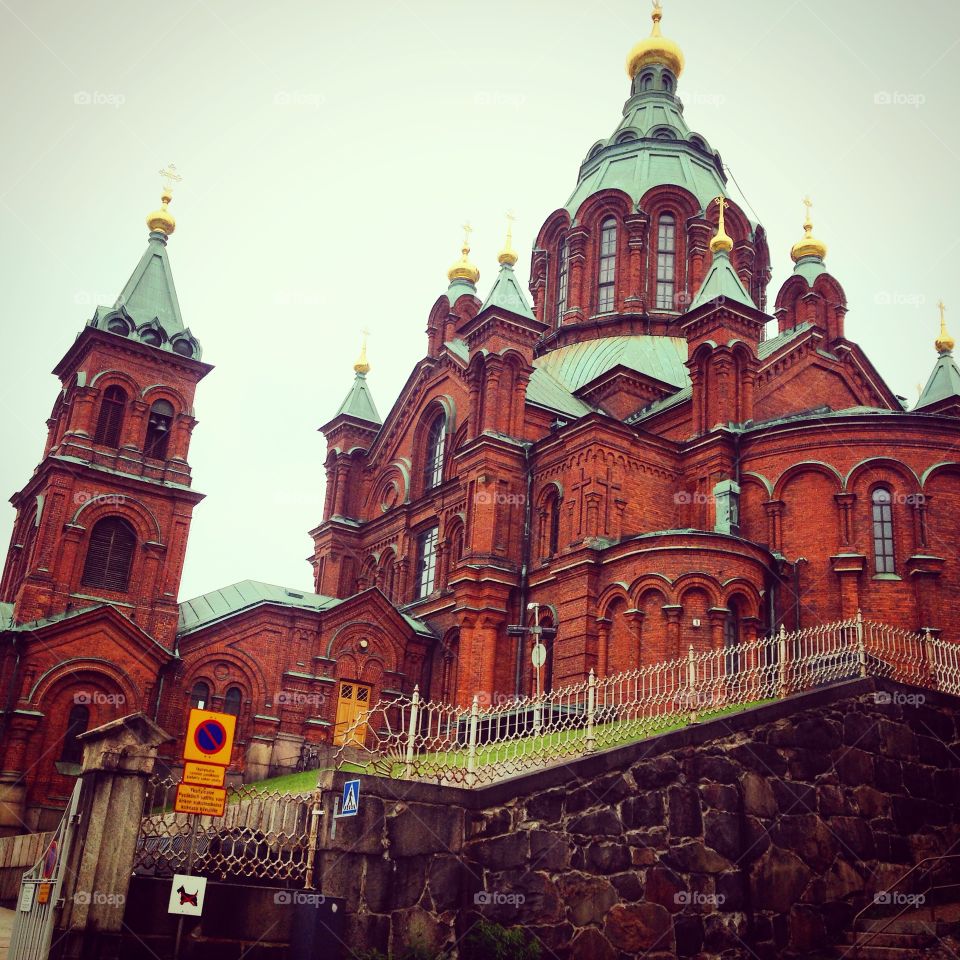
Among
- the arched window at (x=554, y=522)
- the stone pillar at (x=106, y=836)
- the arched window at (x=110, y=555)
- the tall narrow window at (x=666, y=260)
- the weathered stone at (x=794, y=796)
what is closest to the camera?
the stone pillar at (x=106, y=836)

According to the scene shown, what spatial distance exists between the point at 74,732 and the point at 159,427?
933 cm

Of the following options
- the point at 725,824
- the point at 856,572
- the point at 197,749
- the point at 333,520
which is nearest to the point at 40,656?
the point at 333,520

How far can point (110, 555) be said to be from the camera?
29203mm

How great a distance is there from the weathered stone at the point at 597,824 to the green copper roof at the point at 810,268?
28522 millimetres

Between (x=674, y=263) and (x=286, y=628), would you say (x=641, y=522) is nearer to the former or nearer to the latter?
(x=286, y=628)

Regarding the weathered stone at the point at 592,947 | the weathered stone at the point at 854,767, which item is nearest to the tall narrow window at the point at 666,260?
the weathered stone at the point at 854,767

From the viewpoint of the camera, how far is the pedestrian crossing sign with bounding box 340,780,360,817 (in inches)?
493

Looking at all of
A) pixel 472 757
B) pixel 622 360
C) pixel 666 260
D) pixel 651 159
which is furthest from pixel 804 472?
pixel 651 159

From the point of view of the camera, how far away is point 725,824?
49.0ft

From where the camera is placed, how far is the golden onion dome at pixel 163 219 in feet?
110

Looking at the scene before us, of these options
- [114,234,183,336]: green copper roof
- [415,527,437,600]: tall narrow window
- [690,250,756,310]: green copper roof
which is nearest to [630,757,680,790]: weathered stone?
[690,250,756,310]: green copper roof

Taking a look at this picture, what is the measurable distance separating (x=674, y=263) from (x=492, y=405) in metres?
13.2

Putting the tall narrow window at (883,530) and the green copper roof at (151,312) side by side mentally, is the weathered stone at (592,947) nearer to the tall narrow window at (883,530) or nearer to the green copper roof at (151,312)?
the tall narrow window at (883,530)

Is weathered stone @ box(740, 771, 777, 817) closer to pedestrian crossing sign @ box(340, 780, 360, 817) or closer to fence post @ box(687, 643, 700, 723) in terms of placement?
fence post @ box(687, 643, 700, 723)
